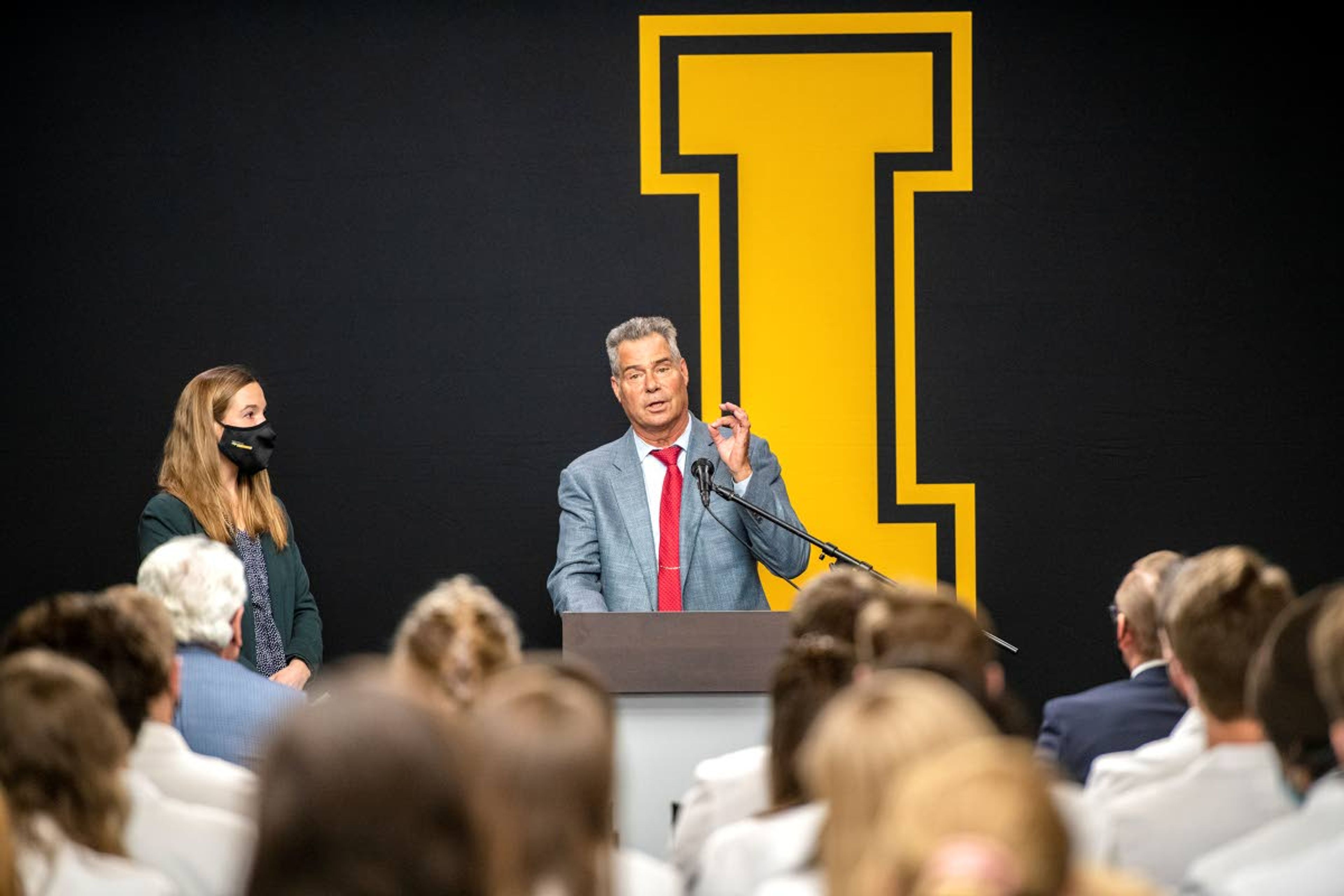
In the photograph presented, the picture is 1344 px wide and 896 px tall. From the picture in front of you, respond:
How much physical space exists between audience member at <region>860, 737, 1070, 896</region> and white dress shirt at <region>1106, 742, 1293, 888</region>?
4.55 ft

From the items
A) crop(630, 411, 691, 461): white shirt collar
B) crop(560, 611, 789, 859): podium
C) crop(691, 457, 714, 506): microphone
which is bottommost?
crop(560, 611, 789, 859): podium

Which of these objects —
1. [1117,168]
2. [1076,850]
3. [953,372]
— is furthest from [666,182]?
[1076,850]

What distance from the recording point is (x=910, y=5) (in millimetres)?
5508

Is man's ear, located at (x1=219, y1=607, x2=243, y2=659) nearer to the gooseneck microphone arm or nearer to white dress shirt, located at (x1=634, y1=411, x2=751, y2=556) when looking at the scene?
the gooseneck microphone arm

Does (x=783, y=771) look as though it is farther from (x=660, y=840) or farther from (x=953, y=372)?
(x=953, y=372)

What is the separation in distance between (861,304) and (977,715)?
392 centimetres

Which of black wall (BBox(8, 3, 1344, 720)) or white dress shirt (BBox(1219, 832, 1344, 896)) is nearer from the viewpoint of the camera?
white dress shirt (BBox(1219, 832, 1344, 896))

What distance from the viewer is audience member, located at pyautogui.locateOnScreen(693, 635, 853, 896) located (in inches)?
80.4

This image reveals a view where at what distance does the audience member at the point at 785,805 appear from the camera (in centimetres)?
204

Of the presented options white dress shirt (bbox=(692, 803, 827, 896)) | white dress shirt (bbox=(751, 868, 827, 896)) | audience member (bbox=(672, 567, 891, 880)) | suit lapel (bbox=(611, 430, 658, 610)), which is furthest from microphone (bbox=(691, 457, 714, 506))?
white dress shirt (bbox=(751, 868, 827, 896))

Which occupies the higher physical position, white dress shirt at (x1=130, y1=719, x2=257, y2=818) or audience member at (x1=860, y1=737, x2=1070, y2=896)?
audience member at (x1=860, y1=737, x2=1070, y2=896)

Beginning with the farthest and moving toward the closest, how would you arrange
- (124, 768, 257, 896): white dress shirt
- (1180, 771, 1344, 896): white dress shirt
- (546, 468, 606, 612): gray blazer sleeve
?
1. (546, 468, 606, 612): gray blazer sleeve
2. (124, 768, 257, 896): white dress shirt
3. (1180, 771, 1344, 896): white dress shirt

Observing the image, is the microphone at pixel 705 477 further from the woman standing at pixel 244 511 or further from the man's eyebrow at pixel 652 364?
the woman standing at pixel 244 511

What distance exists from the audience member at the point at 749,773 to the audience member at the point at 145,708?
71cm
